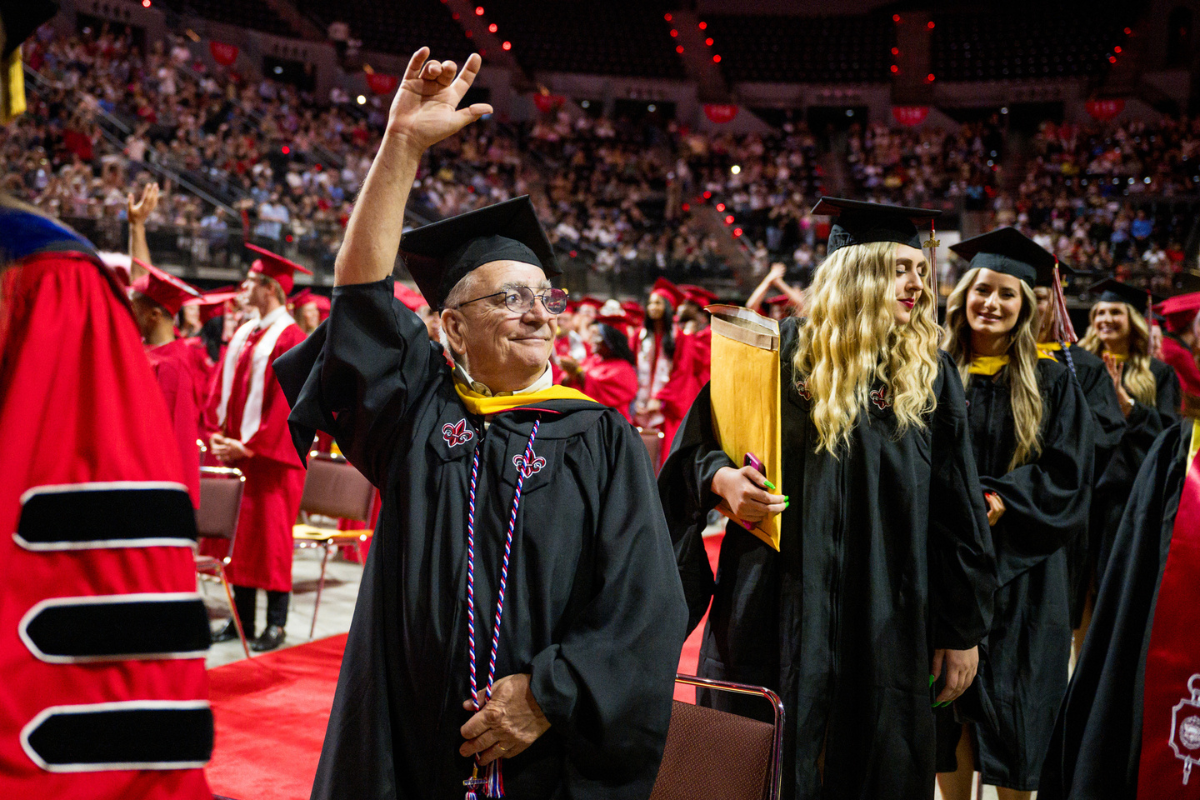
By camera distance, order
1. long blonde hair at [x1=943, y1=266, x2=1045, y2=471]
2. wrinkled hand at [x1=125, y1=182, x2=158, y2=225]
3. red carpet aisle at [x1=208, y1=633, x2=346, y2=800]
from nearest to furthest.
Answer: long blonde hair at [x1=943, y1=266, x2=1045, y2=471], red carpet aisle at [x1=208, y1=633, x2=346, y2=800], wrinkled hand at [x1=125, y1=182, x2=158, y2=225]

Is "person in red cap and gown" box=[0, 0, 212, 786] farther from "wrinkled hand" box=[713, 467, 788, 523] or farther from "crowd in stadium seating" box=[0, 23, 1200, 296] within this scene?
"crowd in stadium seating" box=[0, 23, 1200, 296]

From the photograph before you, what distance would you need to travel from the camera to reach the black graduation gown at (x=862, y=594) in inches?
86.0

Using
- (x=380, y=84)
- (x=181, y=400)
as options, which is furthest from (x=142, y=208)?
(x=380, y=84)

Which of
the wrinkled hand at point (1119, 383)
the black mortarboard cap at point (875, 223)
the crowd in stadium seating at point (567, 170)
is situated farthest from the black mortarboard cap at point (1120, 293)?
the crowd in stadium seating at point (567, 170)

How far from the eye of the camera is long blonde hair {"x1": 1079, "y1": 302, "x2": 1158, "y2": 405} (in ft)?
16.6


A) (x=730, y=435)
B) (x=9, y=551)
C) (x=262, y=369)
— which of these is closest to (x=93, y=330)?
(x=9, y=551)

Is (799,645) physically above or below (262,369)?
below

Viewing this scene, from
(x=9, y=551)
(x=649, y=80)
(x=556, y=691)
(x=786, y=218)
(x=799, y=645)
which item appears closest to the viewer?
(x=9, y=551)

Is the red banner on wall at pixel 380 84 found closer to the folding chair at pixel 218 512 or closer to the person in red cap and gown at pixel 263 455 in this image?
the person in red cap and gown at pixel 263 455

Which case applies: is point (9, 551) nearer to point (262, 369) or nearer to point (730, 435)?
point (730, 435)

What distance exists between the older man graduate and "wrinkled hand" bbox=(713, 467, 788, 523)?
1.53 feet

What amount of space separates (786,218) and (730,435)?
18.1 meters

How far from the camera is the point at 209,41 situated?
19.7 metres

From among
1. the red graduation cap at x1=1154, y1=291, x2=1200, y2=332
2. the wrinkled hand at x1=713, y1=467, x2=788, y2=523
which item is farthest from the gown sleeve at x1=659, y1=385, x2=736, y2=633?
the red graduation cap at x1=1154, y1=291, x2=1200, y2=332
